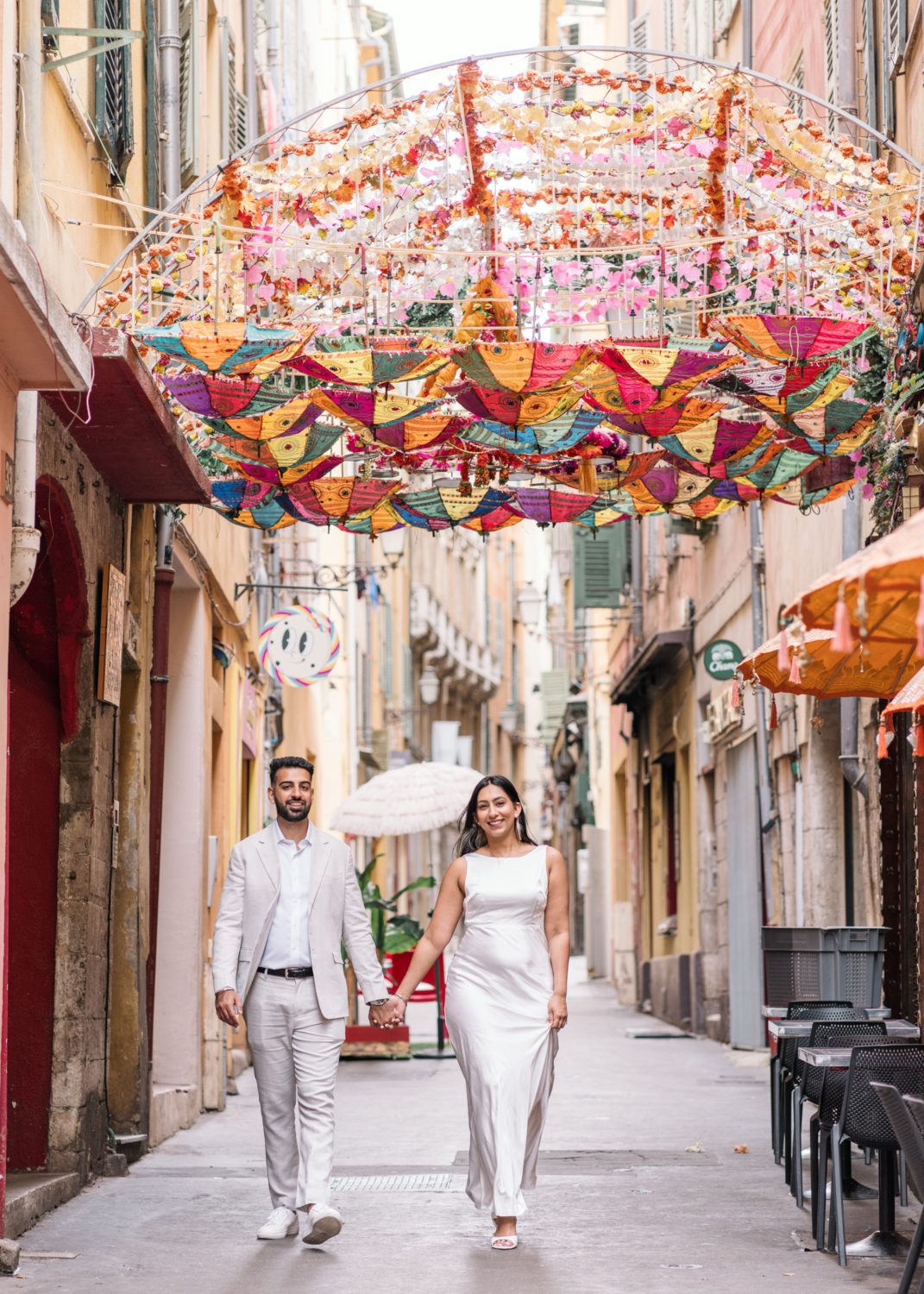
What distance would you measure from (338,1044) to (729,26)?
14.3 m

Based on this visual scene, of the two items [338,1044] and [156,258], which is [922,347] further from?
[338,1044]

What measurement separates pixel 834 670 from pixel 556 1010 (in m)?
1.97

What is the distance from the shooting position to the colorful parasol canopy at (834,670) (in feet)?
25.2

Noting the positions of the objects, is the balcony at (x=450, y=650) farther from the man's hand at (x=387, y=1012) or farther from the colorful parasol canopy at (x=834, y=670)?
the man's hand at (x=387, y=1012)

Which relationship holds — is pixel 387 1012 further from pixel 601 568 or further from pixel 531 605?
pixel 531 605

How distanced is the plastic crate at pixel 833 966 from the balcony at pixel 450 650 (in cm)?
3510

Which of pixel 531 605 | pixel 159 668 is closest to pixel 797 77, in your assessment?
pixel 159 668

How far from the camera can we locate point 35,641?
30.7 ft

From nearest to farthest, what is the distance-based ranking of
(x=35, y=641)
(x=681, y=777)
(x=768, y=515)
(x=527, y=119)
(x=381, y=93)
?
(x=527, y=119) < (x=35, y=641) < (x=768, y=515) < (x=681, y=777) < (x=381, y=93)

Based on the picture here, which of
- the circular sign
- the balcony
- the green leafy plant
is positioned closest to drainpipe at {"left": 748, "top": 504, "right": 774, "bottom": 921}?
the circular sign

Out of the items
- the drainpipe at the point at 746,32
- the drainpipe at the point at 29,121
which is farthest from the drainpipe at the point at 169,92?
the drainpipe at the point at 746,32

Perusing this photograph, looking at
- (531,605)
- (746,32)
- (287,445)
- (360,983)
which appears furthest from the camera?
(531,605)

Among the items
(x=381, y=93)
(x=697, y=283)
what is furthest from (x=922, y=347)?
(x=381, y=93)

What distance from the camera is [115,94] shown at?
33.2 feet
